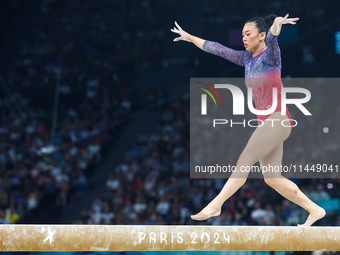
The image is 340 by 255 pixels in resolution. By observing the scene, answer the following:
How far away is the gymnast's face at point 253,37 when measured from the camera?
15.5ft

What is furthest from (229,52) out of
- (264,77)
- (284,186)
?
(284,186)

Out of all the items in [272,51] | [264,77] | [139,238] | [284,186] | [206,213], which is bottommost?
[139,238]

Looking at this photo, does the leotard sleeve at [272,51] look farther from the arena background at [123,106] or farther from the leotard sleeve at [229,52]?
the arena background at [123,106]

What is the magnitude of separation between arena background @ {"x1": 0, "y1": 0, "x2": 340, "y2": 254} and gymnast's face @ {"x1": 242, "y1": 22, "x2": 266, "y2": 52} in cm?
416

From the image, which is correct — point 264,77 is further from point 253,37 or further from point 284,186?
point 284,186

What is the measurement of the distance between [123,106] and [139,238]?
755 centimetres

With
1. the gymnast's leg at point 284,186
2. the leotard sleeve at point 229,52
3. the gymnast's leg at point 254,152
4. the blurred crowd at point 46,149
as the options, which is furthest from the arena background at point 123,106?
the gymnast's leg at point 254,152

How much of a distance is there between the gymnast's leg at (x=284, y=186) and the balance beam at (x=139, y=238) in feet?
1.44

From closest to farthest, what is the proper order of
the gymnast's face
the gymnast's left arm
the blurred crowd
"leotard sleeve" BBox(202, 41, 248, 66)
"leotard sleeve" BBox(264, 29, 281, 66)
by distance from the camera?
the gymnast's left arm, "leotard sleeve" BBox(264, 29, 281, 66), the gymnast's face, "leotard sleeve" BBox(202, 41, 248, 66), the blurred crowd

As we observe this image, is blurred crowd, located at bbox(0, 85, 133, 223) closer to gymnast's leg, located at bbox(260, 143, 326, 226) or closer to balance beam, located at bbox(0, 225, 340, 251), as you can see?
balance beam, located at bbox(0, 225, 340, 251)

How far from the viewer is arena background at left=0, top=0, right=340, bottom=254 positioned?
30.2 ft

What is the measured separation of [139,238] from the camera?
4.52 meters

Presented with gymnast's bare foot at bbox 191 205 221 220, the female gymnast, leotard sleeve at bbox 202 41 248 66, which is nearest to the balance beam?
gymnast's bare foot at bbox 191 205 221 220

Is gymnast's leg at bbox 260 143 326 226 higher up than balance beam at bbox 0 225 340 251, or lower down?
higher up
